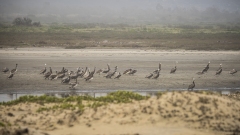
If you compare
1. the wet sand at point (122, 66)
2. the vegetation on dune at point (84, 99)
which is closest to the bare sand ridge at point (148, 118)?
→ the vegetation on dune at point (84, 99)

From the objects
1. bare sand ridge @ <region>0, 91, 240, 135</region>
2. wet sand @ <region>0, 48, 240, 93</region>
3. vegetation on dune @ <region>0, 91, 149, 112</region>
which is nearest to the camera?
bare sand ridge @ <region>0, 91, 240, 135</region>

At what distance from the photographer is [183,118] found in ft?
43.5

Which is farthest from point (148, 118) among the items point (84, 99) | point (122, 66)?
point (122, 66)

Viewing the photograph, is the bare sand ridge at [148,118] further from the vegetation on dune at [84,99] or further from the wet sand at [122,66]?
the wet sand at [122,66]

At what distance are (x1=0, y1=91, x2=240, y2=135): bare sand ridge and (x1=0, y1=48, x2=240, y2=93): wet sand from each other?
8.50m

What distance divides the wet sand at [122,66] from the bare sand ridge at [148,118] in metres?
8.50

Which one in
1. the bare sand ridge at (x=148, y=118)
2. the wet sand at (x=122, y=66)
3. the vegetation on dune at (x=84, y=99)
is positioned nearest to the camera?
the bare sand ridge at (x=148, y=118)

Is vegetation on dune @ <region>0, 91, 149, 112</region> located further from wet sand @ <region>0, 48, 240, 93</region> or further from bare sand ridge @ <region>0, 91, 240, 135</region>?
wet sand @ <region>0, 48, 240, 93</region>

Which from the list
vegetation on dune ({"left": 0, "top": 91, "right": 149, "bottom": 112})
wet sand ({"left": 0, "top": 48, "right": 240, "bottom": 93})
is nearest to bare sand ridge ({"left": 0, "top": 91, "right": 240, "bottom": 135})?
vegetation on dune ({"left": 0, "top": 91, "right": 149, "bottom": 112})

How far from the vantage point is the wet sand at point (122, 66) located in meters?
23.9

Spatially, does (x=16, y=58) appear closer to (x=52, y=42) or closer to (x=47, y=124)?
(x=52, y=42)

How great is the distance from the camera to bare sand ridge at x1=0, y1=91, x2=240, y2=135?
12.8m

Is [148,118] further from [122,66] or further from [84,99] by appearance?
[122,66]

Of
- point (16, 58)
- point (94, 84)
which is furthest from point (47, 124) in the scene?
point (16, 58)
